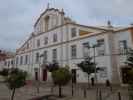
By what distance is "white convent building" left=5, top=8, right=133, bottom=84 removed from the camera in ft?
76.9

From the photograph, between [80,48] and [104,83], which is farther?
[80,48]

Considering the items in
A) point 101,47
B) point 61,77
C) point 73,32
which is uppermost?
point 73,32

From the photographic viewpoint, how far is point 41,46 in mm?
38188

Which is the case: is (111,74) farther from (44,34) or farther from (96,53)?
(44,34)

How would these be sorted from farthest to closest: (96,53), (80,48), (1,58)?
(1,58) → (80,48) → (96,53)

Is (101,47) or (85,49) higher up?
(101,47)

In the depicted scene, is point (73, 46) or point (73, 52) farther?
point (73, 46)

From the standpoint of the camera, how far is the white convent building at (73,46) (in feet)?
76.9

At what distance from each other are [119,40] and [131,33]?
195 centimetres

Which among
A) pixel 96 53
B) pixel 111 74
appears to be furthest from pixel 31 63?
pixel 111 74

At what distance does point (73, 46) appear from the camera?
98.7 feet

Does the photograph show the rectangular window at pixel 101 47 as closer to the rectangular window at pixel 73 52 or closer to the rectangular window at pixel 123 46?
the rectangular window at pixel 123 46

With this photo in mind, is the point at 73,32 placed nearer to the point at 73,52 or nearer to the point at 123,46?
the point at 73,52

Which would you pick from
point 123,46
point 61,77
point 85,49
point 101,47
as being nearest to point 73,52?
point 85,49
